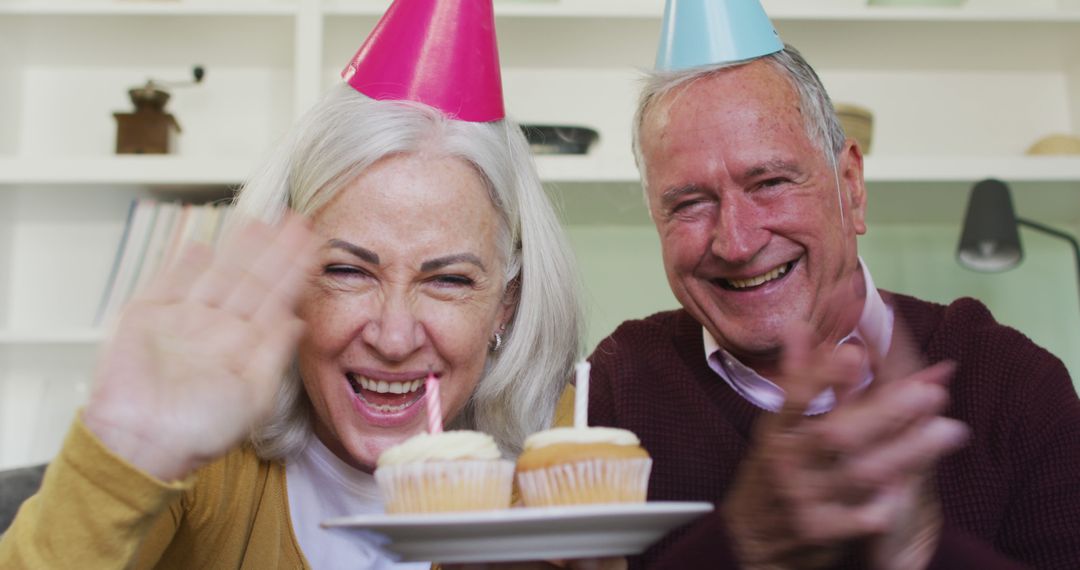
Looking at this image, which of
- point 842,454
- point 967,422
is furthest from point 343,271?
point 967,422

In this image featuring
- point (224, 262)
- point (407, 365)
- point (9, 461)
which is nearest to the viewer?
point (224, 262)

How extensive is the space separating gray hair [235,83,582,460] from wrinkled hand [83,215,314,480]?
312 millimetres

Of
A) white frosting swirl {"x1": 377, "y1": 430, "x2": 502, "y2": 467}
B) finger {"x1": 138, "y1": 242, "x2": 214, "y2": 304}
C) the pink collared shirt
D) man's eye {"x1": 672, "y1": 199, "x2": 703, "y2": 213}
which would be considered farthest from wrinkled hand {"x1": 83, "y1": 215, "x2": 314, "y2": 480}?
the pink collared shirt

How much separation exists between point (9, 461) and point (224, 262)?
6.67 feet

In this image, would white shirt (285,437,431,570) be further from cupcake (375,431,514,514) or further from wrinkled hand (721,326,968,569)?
wrinkled hand (721,326,968,569)

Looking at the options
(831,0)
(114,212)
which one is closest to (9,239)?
(114,212)

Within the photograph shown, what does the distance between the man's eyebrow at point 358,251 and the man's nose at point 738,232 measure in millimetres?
554

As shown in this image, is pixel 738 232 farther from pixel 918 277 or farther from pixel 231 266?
pixel 918 277

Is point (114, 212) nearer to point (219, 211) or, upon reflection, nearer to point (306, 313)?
point (219, 211)

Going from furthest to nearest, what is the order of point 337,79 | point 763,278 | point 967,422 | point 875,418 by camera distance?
point 337,79
point 763,278
point 967,422
point 875,418

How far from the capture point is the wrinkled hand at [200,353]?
91 centimetres

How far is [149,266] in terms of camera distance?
8.20 feet

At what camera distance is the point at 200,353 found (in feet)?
3.14

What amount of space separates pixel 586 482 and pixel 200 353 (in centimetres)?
38
